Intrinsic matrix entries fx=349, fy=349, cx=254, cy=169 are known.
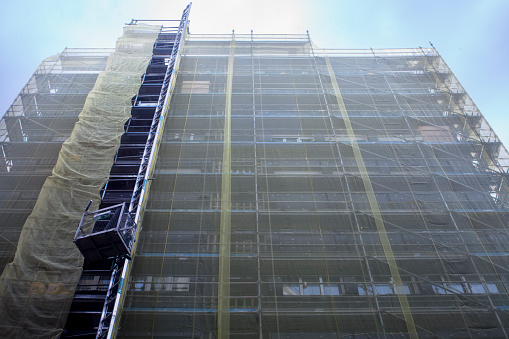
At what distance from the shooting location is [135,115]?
1135 centimetres

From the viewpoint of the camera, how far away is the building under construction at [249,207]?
7.08 m

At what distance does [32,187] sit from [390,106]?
11.4 metres

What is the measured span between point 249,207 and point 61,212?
4.38 m

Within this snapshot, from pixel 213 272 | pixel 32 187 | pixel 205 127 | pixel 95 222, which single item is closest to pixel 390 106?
pixel 205 127

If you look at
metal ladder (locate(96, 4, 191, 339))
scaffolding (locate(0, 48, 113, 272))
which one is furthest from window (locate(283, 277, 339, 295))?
scaffolding (locate(0, 48, 113, 272))

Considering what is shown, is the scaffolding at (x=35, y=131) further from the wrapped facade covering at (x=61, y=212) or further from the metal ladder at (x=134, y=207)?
the metal ladder at (x=134, y=207)

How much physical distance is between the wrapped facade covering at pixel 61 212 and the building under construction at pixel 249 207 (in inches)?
1.4

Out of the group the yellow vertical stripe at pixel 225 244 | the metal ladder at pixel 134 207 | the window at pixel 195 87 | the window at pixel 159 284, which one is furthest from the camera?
the window at pixel 195 87

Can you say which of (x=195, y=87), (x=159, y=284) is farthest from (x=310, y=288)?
(x=195, y=87)

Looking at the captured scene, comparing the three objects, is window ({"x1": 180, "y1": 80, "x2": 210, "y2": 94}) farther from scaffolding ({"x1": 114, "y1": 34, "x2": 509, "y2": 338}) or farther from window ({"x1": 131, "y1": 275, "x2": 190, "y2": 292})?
window ({"x1": 131, "y1": 275, "x2": 190, "y2": 292})

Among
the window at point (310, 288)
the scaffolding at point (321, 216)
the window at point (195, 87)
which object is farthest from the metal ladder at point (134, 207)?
the window at point (310, 288)

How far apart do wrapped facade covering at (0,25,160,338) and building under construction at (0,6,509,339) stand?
0.12 ft

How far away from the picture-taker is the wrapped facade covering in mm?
6652

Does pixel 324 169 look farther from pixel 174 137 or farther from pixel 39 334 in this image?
pixel 39 334
